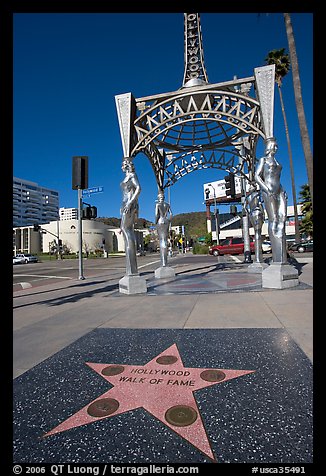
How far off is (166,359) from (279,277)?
479 centimetres

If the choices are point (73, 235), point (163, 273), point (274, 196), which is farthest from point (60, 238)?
point (274, 196)

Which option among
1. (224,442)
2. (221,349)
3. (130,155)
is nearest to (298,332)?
(221,349)

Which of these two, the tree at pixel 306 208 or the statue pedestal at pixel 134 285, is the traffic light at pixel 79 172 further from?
the tree at pixel 306 208

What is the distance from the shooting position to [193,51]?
969 centimetres

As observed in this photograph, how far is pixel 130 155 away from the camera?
770 centimetres

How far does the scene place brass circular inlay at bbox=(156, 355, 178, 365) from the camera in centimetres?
266

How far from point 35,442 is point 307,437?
5.79 ft

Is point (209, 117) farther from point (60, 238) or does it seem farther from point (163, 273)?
point (60, 238)

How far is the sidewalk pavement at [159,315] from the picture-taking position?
3.37 m

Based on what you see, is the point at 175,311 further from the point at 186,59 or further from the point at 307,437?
the point at 186,59

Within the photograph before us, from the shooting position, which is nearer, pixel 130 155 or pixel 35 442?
pixel 35 442

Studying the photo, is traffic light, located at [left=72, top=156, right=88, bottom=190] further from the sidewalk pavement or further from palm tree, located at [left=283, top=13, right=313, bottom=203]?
palm tree, located at [left=283, top=13, right=313, bottom=203]

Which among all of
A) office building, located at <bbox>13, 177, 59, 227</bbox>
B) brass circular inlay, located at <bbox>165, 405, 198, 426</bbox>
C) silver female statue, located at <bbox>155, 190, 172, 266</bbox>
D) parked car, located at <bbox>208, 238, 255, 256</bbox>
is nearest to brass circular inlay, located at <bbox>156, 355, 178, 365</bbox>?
brass circular inlay, located at <bbox>165, 405, 198, 426</bbox>

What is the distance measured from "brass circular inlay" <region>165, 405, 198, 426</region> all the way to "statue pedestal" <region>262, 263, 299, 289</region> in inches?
210
